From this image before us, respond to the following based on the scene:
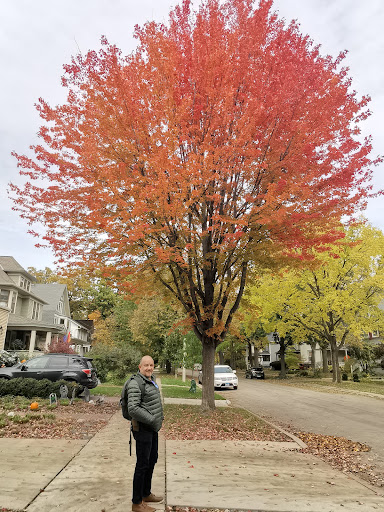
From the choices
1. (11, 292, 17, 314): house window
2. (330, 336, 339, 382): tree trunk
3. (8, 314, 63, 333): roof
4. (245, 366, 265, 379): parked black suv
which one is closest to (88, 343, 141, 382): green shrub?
(8, 314, 63, 333): roof

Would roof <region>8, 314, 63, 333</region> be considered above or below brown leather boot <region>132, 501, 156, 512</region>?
above

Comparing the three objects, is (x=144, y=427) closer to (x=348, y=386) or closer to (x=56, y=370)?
(x=56, y=370)

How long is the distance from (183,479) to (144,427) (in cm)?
159

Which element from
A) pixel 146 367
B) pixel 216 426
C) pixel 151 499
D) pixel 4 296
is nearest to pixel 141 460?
pixel 151 499

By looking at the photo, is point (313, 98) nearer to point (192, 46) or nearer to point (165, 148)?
point (192, 46)

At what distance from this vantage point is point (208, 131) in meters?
8.53

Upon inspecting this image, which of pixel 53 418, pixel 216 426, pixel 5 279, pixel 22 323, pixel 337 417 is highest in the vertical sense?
pixel 5 279

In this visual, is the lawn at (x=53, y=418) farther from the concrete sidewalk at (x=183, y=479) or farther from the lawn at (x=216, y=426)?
the lawn at (x=216, y=426)

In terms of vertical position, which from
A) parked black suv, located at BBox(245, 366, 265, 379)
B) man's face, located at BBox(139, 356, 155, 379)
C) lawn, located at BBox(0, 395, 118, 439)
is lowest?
parked black suv, located at BBox(245, 366, 265, 379)

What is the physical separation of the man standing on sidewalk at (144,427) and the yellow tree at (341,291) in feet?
59.9

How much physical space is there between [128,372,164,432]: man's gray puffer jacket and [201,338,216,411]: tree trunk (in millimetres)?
6857

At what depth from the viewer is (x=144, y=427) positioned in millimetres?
3971

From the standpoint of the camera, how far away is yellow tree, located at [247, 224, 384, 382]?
2295cm

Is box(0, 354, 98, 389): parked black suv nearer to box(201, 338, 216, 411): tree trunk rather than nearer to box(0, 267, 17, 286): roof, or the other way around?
box(201, 338, 216, 411): tree trunk
